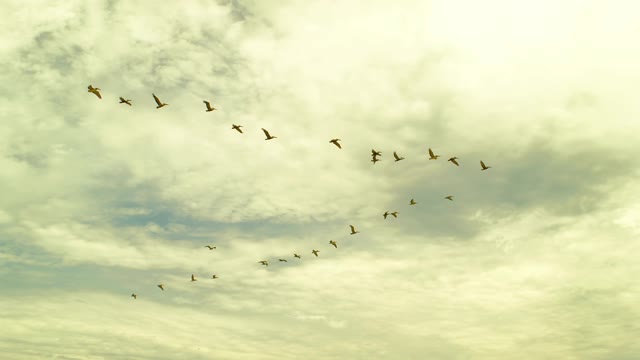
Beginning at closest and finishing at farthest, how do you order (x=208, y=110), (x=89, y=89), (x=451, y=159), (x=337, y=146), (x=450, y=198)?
1. (x=89, y=89)
2. (x=208, y=110)
3. (x=337, y=146)
4. (x=451, y=159)
5. (x=450, y=198)

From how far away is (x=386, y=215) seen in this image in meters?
74.8

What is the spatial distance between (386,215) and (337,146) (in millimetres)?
22206

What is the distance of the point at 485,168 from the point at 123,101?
5072cm

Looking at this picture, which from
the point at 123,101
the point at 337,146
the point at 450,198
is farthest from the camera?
the point at 450,198

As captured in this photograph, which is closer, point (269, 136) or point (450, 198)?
point (269, 136)

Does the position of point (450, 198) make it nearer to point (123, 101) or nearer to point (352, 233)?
point (352, 233)

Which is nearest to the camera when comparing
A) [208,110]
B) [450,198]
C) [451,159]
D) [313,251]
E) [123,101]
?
[123,101]

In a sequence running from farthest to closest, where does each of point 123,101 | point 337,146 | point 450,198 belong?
point 450,198 → point 337,146 → point 123,101

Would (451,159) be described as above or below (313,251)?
above

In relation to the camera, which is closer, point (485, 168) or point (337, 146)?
point (337, 146)

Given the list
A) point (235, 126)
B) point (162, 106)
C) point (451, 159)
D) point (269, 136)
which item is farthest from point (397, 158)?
point (162, 106)

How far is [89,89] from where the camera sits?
47188 mm

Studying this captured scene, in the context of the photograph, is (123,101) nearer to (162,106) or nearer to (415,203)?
(162,106)

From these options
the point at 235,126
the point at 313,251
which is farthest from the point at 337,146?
the point at 313,251
